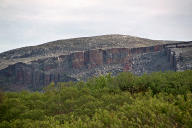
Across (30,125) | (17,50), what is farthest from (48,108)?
(17,50)

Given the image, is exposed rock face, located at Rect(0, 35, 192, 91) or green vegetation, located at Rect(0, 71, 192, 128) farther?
exposed rock face, located at Rect(0, 35, 192, 91)

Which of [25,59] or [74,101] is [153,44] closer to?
[25,59]

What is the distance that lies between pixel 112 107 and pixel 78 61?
122681 millimetres

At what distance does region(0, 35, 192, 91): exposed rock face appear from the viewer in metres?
157

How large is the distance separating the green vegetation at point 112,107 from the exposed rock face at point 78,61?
80075 millimetres

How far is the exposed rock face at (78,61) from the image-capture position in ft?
517

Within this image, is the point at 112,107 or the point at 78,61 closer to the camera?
the point at 112,107

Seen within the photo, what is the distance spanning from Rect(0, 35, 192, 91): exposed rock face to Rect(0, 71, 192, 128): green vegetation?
80075mm

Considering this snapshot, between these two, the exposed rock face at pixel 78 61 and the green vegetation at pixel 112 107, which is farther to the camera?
the exposed rock face at pixel 78 61

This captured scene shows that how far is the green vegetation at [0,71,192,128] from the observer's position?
3013 cm

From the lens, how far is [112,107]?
47.2 metres

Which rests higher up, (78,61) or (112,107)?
(78,61)

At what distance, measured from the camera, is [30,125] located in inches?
1501

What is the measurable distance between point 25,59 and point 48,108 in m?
125
